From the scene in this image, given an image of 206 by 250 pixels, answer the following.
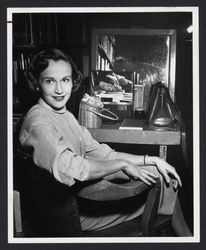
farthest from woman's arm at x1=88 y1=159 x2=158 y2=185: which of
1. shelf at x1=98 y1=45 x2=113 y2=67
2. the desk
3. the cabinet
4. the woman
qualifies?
shelf at x1=98 y1=45 x2=113 y2=67

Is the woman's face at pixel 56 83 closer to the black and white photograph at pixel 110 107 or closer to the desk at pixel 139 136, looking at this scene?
the black and white photograph at pixel 110 107

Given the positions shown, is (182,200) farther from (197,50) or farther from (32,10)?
(32,10)

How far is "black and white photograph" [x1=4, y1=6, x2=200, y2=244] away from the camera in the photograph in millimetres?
1423

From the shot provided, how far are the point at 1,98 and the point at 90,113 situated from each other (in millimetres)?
417

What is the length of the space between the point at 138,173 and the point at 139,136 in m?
0.18

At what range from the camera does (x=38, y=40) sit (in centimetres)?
147

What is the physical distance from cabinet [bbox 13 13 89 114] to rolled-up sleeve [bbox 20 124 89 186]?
0.15 meters

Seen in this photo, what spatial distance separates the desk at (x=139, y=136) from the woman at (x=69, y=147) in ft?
0.13

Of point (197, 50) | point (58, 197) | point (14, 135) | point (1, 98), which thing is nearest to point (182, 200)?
point (58, 197)

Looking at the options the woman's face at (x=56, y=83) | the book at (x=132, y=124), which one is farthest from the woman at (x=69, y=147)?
the book at (x=132, y=124)

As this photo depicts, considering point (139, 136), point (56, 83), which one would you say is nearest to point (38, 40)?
point (56, 83)

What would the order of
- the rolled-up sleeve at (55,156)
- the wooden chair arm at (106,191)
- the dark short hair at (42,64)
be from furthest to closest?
1. the dark short hair at (42,64)
2. the rolled-up sleeve at (55,156)
3. the wooden chair arm at (106,191)

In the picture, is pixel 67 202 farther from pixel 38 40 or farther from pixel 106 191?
pixel 38 40

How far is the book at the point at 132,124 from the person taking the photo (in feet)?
4.90
